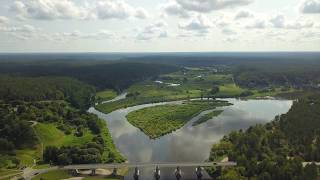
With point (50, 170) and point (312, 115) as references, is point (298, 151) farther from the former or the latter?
point (50, 170)

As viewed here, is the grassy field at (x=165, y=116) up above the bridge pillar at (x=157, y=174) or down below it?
above

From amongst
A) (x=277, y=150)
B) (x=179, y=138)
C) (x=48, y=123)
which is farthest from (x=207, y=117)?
(x=48, y=123)

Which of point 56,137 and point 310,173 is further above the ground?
point 310,173

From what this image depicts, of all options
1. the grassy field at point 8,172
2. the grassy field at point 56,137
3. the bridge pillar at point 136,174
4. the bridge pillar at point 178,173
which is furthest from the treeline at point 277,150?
the grassy field at point 8,172

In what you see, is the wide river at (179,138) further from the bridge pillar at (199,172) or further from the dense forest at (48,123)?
the dense forest at (48,123)

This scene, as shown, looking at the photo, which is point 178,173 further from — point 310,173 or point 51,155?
point 51,155

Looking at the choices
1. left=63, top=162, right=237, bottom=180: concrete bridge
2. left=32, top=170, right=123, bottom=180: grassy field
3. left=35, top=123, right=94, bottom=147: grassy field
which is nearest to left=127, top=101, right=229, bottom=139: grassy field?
left=35, top=123, right=94, bottom=147: grassy field

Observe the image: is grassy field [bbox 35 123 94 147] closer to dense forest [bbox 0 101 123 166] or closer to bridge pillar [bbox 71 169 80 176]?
dense forest [bbox 0 101 123 166]

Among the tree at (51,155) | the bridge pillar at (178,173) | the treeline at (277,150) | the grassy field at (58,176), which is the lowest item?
the grassy field at (58,176)
